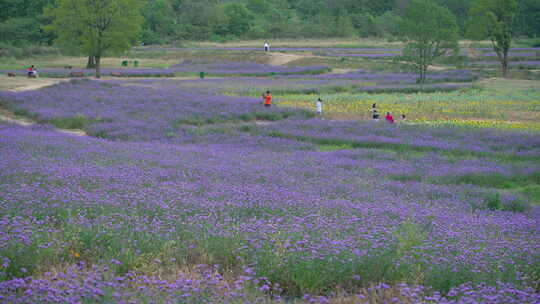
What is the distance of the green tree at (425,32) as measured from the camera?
2170 inches

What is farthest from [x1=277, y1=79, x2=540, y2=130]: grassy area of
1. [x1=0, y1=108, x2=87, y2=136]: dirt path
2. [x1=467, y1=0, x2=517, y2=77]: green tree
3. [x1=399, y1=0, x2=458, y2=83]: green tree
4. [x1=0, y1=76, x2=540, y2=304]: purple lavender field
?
[x1=467, y1=0, x2=517, y2=77]: green tree

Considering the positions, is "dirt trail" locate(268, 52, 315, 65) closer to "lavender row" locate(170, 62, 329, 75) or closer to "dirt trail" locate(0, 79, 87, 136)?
"lavender row" locate(170, 62, 329, 75)

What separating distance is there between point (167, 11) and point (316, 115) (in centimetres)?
9082

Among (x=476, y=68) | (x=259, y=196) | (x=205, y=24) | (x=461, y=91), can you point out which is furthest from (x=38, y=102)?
(x=205, y=24)

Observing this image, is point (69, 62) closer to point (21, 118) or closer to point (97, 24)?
point (97, 24)

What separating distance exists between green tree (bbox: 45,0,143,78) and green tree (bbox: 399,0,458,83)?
27928mm

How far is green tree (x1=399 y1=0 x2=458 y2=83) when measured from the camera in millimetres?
55125

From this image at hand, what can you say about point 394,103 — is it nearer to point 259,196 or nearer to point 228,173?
point 228,173

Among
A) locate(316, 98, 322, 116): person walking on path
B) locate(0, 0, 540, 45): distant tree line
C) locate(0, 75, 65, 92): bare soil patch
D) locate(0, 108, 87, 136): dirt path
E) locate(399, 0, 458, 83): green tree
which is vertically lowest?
locate(0, 108, 87, 136): dirt path

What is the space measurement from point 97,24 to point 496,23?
44046mm

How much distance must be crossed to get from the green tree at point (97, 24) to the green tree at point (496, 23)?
39.4 metres

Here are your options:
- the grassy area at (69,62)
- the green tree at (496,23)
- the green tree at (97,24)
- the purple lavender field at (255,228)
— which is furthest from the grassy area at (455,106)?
the grassy area at (69,62)

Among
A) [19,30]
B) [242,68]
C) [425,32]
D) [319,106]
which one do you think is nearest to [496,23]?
[425,32]

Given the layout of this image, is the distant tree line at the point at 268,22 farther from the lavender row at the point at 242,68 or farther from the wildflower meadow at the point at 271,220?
the wildflower meadow at the point at 271,220
